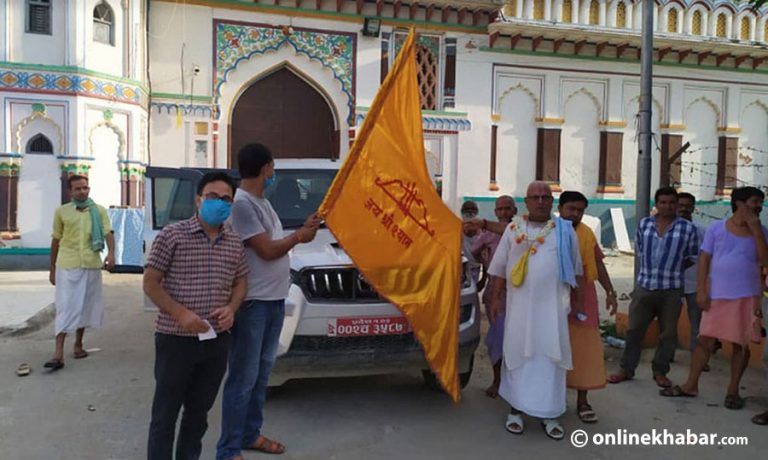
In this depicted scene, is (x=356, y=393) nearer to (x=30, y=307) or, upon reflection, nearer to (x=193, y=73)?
(x=30, y=307)

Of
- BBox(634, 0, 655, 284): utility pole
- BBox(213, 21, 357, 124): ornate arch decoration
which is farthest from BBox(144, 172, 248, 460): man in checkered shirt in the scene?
BBox(213, 21, 357, 124): ornate arch decoration

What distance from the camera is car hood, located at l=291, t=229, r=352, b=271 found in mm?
4293

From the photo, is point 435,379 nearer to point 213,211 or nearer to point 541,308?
point 541,308

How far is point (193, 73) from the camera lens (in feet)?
41.8

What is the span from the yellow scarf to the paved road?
1.05 m

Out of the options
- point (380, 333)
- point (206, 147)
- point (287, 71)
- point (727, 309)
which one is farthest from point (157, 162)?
point (727, 309)

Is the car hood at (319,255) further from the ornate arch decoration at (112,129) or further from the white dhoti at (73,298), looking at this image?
the ornate arch decoration at (112,129)

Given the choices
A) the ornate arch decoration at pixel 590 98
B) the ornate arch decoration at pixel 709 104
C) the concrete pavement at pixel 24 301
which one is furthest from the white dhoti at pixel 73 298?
the ornate arch decoration at pixel 709 104

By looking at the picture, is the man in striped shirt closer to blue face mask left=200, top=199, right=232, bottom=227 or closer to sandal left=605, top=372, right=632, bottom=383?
sandal left=605, top=372, right=632, bottom=383

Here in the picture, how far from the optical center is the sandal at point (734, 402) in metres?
4.73

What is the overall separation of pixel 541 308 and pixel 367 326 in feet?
Answer: 3.76

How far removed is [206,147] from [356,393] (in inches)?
358

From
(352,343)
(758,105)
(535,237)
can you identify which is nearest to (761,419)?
(535,237)

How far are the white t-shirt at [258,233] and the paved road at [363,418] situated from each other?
41.2 inches
